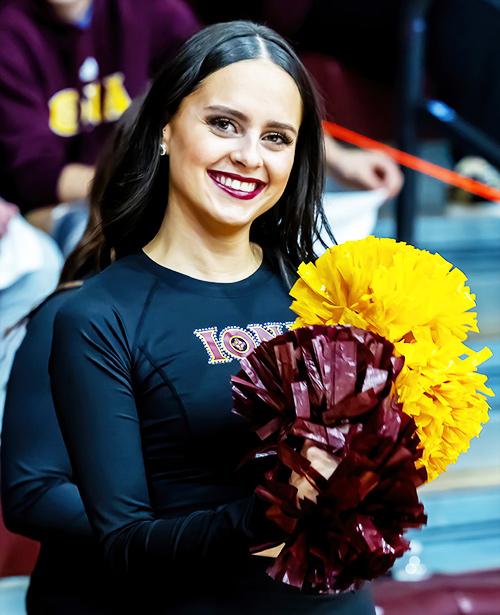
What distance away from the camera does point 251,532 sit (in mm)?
884

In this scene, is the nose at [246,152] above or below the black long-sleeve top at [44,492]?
above

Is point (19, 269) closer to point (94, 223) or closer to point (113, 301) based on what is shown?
point (94, 223)

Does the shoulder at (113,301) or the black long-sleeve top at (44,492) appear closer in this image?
the shoulder at (113,301)

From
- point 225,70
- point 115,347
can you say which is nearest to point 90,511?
point 115,347

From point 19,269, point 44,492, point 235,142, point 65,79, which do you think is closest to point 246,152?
point 235,142

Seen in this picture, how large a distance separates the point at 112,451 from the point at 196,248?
24cm

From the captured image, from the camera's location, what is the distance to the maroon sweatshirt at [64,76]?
2672mm

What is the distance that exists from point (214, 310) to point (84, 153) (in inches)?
72.8

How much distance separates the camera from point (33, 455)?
1482mm

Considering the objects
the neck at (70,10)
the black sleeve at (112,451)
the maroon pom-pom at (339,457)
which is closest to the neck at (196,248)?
the black sleeve at (112,451)

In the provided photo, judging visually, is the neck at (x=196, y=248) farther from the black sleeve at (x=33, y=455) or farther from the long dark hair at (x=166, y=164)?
the black sleeve at (x=33, y=455)

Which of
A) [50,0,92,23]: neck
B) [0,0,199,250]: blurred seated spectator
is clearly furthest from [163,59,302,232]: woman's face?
[50,0,92,23]: neck

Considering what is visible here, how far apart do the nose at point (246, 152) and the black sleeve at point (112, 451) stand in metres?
0.19

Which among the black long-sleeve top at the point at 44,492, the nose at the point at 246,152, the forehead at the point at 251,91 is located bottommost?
the black long-sleeve top at the point at 44,492
